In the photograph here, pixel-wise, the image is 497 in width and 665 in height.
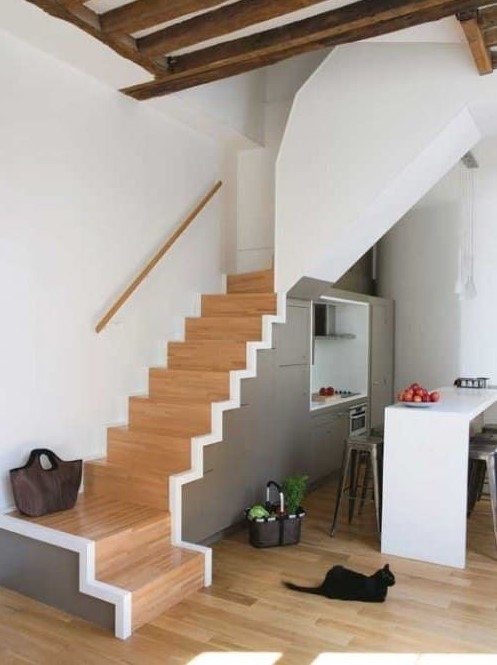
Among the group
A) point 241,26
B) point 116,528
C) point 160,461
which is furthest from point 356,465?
point 241,26

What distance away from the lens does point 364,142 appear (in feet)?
12.9

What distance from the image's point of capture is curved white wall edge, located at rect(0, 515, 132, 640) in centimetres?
261

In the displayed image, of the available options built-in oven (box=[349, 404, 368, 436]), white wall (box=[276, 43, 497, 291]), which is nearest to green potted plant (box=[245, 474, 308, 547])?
white wall (box=[276, 43, 497, 291])

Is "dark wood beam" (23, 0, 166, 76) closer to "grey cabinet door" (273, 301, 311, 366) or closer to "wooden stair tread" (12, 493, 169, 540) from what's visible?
"grey cabinet door" (273, 301, 311, 366)

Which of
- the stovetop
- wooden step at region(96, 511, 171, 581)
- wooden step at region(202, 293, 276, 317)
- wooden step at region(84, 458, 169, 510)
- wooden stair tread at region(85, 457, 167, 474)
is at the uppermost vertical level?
wooden step at region(202, 293, 276, 317)

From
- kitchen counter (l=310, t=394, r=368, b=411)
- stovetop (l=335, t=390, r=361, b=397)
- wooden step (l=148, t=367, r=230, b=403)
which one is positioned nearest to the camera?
wooden step (l=148, t=367, r=230, b=403)

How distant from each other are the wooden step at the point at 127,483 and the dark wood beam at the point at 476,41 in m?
3.04

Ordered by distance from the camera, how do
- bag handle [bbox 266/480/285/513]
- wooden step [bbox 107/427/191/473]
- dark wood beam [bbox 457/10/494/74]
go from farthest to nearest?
1. bag handle [bbox 266/480/285/513]
2. wooden step [bbox 107/427/191/473]
3. dark wood beam [bbox 457/10/494/74]

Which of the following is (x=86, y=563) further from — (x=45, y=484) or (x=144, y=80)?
(x=144, y=80)

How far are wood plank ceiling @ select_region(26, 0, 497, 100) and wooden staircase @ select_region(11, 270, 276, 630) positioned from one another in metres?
1.70

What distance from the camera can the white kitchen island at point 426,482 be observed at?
11.1 ft

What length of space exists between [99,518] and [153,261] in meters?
1.89

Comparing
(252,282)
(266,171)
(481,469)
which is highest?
(266,171)

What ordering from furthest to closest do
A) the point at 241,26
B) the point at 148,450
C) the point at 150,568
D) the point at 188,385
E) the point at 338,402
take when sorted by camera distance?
1. the point at 338,402
2. the point at 188,385
3. the point at 148,450
4. the point at 241,26
5. the point at 150,568
